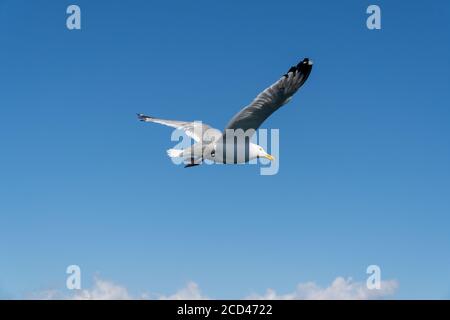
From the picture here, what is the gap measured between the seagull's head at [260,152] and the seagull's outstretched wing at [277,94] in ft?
4.03

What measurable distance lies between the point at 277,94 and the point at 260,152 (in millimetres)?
1800

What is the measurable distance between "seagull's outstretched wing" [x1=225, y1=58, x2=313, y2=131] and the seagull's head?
1227mm

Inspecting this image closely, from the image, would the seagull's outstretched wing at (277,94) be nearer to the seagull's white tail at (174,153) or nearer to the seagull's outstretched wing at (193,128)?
the seagull's outstretched wing at (193,128)

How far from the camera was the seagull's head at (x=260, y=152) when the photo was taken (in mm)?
8504

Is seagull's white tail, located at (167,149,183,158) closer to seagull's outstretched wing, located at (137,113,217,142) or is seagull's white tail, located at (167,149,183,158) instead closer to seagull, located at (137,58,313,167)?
seagull, located at (137,58,313,167)

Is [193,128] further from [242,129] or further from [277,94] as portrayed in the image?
[277,94]

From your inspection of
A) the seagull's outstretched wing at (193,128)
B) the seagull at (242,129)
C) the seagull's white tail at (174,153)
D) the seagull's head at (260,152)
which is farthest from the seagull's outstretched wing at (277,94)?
the seagull's white tail at (174,153)

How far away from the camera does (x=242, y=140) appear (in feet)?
26.1

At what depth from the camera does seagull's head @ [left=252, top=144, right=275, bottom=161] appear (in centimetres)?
850
